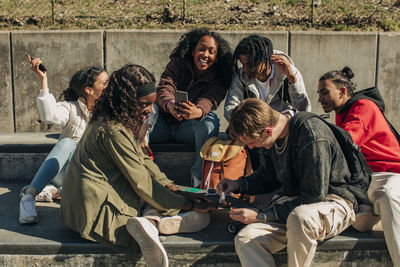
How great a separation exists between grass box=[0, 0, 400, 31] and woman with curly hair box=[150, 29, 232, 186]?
2129mm

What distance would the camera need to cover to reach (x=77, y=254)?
3559 mm

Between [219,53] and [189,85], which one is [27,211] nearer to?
[189,85]

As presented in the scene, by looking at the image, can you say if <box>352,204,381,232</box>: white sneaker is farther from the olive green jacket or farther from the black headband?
the black headband

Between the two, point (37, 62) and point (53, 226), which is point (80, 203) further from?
point (37, 62)

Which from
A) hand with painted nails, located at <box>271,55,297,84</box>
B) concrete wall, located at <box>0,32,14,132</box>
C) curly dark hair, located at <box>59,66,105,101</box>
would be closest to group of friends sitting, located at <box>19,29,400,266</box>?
curly dark hair, located at <box>59,66,105,101</box>

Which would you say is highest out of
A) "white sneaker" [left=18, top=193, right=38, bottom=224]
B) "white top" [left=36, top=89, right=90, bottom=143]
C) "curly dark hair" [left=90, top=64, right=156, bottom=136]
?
"curly dark hair" [left=90, top=64, right=156, bottom=136]

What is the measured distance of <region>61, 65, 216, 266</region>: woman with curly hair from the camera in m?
3.48

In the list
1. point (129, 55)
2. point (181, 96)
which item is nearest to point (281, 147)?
point (181, 96)

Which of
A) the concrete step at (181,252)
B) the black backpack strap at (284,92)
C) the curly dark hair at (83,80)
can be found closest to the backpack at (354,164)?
the concrete step at (181,252)

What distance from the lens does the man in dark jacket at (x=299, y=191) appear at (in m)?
3.25

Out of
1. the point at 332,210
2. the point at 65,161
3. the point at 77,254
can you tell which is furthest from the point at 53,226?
the point at 332,210

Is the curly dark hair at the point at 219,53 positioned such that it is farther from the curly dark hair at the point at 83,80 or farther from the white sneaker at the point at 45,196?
the white sneaker at the point at 45,196

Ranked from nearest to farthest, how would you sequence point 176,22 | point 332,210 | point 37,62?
point 332,210 → point 37,62 → point 176,22

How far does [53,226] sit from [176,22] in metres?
4.23
